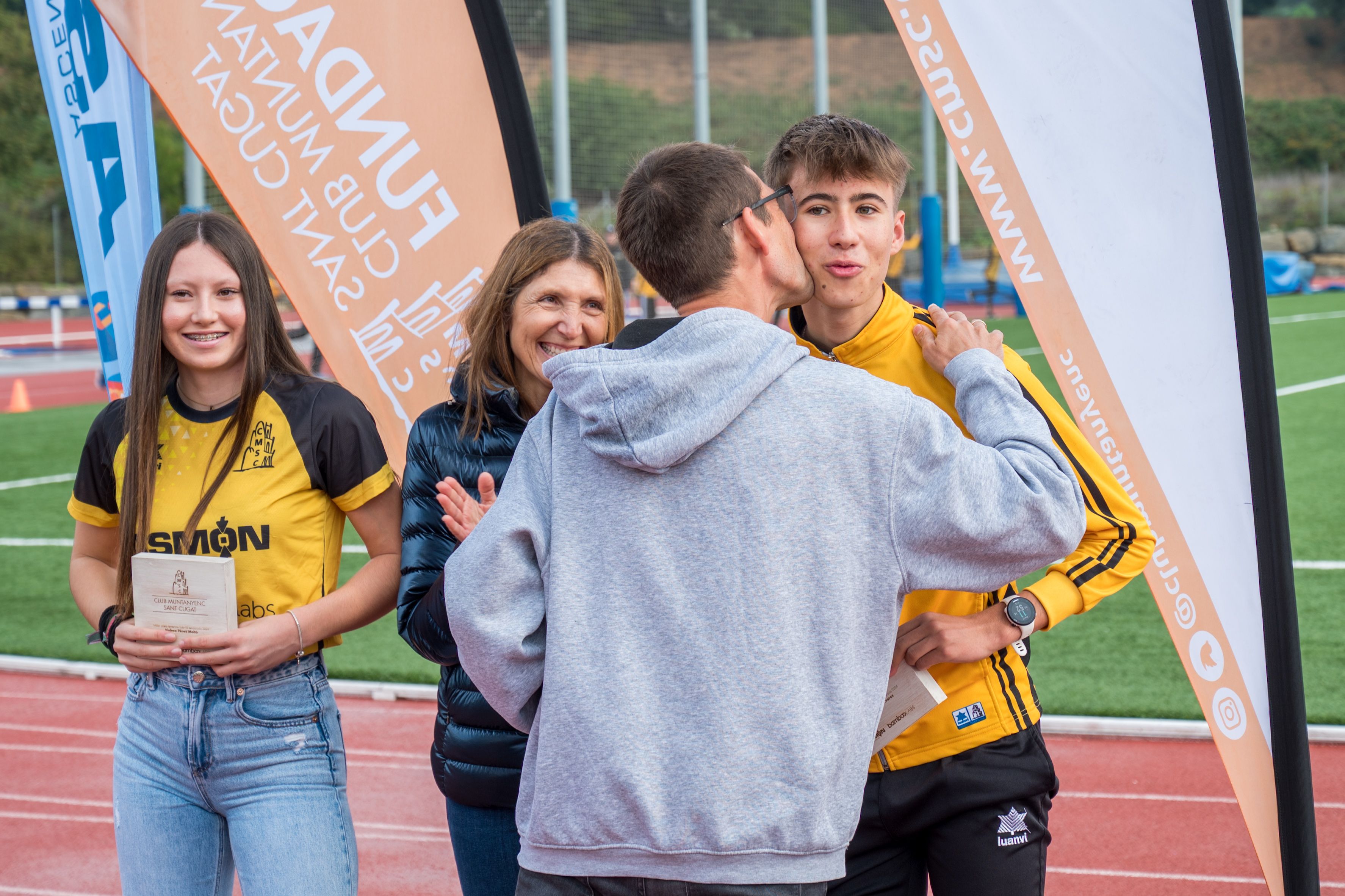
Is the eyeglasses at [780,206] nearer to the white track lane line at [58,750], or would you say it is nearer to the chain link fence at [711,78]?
the white track lane line at [58,750]

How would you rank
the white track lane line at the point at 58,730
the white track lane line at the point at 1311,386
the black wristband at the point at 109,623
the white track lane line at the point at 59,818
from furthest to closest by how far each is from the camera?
the white track lane line at the point at 1311,386 → the white track lane line at the point at 58,730 → the white track lane line at the point at 59,818 → the black wristband at the point at 109,623

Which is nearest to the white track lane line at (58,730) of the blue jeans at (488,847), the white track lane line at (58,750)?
the white track lane line at (58,750)

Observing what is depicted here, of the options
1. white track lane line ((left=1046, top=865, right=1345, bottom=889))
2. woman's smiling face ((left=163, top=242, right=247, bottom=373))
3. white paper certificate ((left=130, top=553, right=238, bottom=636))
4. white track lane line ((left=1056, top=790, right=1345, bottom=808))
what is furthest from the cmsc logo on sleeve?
white track lane line ((left=1056, top=790, right=1345, bottom=808))

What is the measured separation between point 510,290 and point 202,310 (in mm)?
609

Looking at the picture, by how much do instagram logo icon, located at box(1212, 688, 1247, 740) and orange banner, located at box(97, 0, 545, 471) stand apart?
6.32 ft

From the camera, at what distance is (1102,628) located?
6.77 meters

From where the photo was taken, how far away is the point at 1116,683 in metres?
5.82

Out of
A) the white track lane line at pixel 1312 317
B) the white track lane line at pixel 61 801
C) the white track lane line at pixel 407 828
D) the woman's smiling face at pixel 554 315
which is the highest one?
the woman's smiling face at pixel 554 315

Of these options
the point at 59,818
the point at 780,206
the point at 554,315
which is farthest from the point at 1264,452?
the point at 59,818

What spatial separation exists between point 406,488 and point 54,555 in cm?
759

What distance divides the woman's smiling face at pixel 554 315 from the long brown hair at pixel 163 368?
0.52 metres

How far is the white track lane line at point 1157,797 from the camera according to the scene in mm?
4609

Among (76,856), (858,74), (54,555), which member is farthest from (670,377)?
(858,74)

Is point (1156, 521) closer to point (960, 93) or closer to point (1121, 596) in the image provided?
point (960, 93)
